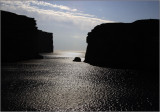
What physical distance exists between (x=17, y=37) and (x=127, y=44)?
4369 cm

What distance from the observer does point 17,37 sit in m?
78.6

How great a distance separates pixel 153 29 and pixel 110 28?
55.2 feet

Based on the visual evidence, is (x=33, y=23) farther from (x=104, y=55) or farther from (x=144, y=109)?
(x=144, y=109)

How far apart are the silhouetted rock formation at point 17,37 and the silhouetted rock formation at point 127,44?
2925 cm

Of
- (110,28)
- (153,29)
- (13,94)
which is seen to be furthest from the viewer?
(110,28)

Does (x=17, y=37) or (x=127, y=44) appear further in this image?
(x=17, y=37)

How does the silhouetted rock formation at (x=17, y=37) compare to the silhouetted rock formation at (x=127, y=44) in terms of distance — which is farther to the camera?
the silhouetted rock formation at (x=17, y=37)

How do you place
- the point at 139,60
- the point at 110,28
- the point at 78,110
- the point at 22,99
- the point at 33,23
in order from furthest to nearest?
1. the point at 33,23
2. the point at 110,28
3. the point at 139,60
4. the point at 22,99
5. the point at 78,110

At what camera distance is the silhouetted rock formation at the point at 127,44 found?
5366 centimetres

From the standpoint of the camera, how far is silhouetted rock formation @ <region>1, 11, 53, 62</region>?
2832 inches

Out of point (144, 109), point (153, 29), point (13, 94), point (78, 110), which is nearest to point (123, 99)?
point (144, 109)

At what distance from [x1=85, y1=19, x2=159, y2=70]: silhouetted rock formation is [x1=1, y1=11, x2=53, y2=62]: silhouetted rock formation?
96.0 ft

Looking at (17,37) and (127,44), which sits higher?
(17,37)

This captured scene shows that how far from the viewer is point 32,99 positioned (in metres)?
17.7
